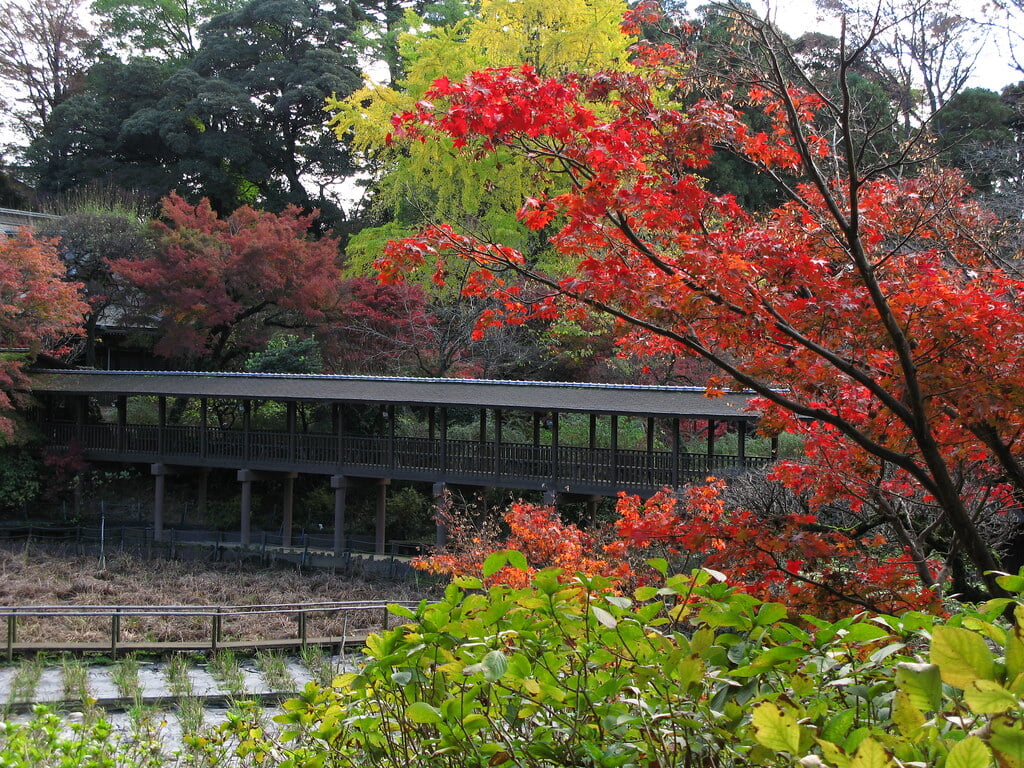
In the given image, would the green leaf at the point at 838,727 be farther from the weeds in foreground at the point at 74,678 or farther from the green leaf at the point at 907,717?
the weeds in foreground at the point at 74,678

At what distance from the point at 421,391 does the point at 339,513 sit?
3.37 meters

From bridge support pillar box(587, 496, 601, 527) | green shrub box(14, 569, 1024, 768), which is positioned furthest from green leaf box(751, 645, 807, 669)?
bridge support pillar box(587, 496, 601, 527)

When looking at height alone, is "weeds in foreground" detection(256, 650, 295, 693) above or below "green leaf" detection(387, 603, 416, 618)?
below

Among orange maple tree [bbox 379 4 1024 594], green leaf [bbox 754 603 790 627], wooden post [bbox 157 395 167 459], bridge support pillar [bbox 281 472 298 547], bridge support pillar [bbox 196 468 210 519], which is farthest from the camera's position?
bridge support pillar [bbox 196 468 210 519]

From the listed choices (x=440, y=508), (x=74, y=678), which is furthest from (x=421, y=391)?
(x=74, y=678)

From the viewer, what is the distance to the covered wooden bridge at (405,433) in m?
17.5

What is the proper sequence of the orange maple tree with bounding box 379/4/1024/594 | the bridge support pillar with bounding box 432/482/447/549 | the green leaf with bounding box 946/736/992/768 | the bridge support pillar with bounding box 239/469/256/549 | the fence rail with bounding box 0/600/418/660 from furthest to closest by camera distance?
1. the bridge support pillar with bounding box 239/469/256/549
2. the bridge support pillar with bounding box 432/482/447/549
3. the fence rail with bounding box 0/600/418/660
4. the orange maple tree with bounding box 379/4/1024/594
5. the green leaf with bounding box 946/736/992/768

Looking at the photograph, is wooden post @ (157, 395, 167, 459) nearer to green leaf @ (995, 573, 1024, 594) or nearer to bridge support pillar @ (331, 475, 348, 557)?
bridge support pillar @ (331, 475, 348, 557)

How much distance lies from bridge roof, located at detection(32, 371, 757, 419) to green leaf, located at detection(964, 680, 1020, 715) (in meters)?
13.5

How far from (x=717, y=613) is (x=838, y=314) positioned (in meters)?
3.28

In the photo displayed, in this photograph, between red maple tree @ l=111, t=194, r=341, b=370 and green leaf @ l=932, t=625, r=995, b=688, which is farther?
red maple tree @ l=111, t=194, r=341, b=370

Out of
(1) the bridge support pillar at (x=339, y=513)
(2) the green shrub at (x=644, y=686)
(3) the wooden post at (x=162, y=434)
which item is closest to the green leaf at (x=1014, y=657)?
(2) the green shrub at (x=644, y=686)

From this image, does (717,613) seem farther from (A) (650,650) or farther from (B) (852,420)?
(B) (852,420)

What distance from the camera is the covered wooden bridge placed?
17484 millimetres
